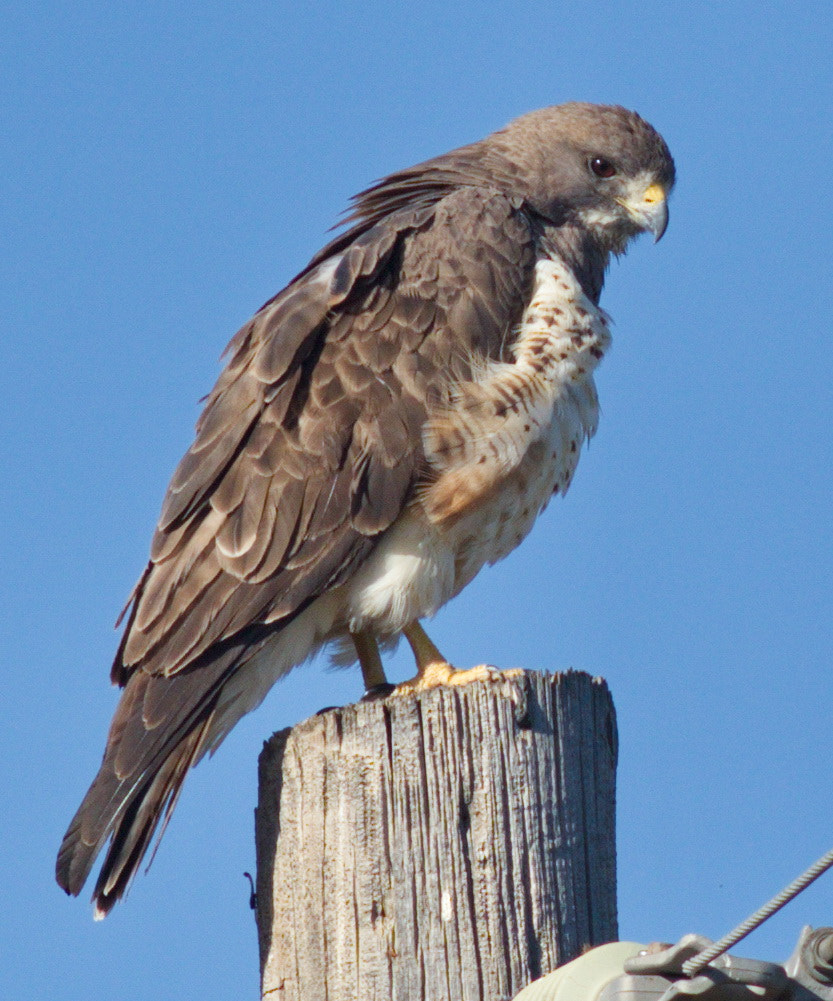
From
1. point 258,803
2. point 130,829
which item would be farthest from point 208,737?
point 258,803

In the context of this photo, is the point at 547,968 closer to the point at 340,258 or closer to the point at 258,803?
the point at 258,803

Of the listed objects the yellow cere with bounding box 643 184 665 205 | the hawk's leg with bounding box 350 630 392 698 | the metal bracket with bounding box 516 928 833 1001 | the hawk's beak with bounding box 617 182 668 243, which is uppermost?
the yellow cere with bounding box 643 184 665 205

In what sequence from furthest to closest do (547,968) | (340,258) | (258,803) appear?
(340,258) → (258,803) → (547,968)

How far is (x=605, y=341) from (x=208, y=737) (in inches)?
75.1

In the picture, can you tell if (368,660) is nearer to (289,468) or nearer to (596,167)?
(289,468)

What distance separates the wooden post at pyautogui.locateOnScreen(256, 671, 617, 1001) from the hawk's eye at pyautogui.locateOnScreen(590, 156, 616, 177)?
10.7 feet

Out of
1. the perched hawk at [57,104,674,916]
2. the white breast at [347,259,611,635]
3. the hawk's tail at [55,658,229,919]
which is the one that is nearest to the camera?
the hawk's tail at [55,658,229,919]

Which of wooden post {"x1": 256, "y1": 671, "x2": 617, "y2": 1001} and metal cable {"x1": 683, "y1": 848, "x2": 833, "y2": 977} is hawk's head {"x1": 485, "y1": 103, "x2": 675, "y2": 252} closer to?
wooden post {"x1": 256, "y1": 671, "x2": 617, "y2": 1001}

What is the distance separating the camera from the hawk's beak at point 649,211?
250 inches

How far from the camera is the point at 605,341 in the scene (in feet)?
17.4

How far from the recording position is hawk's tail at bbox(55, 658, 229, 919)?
4.04 metres

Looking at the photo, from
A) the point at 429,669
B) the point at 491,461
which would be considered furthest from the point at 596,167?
the point at 429,669

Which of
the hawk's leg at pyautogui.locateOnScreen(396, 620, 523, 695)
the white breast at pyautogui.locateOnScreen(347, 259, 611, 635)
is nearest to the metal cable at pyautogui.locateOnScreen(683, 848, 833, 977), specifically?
the hawk's leg at pyautogui.locateOnScreen(396, 620, 523, 695)

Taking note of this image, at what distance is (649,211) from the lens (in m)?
6.36
